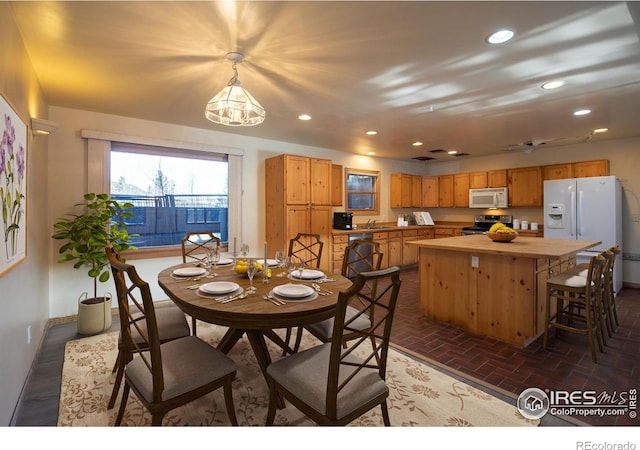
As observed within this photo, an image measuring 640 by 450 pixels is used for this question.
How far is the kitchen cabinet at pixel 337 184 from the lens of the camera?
5.77m

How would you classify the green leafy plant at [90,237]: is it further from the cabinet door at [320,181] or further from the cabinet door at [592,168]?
the cabinet door at [592,168]

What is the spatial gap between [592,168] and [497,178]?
1.44 metres

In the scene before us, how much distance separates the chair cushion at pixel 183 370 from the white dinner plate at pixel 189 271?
576mm

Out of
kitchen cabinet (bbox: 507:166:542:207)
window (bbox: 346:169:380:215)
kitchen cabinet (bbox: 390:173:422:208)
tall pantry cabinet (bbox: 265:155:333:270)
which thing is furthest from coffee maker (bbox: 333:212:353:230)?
kitchen cabinet (bbox: 507:166:542:207)

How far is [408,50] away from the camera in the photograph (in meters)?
2.21

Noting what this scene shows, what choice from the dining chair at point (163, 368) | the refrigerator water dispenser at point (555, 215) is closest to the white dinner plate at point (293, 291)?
the dining chair at point (163, 368)

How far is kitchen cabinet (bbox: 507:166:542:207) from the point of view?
219 inches

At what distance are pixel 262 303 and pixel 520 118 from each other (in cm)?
395

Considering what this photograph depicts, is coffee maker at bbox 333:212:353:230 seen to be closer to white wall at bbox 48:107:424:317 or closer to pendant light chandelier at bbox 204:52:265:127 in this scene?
white wall at bbox 48:107:424:317

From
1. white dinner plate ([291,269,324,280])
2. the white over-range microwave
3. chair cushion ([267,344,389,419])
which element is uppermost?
the white over-range microwave

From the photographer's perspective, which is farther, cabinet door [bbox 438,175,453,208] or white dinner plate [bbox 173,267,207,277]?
cabinet door [bbox 438,175,453,208]

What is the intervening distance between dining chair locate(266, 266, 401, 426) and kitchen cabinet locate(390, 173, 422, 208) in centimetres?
556

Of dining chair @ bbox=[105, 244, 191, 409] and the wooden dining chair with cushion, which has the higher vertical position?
the wooden dining chair with cushion

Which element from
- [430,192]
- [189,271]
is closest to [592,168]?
[430,192]
